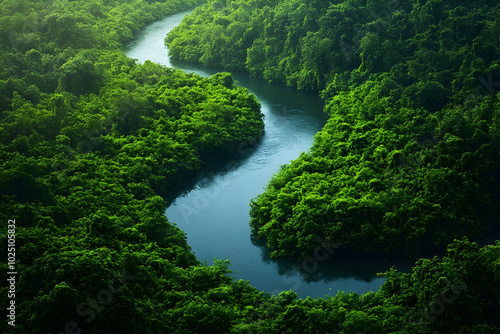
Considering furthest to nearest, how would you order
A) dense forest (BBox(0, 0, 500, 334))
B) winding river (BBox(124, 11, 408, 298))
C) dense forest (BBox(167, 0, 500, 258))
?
dense forest (BBox(167, 0, 500, 258))
winding river (BBox(124, 11, 408, 298))
dense forest (BBox(0, 0, 500, 334))

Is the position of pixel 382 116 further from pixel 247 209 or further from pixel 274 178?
pixel 247 209

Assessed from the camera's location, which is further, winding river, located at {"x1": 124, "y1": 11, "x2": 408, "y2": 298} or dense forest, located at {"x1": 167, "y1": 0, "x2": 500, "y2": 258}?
dense forest, located at {"x1": 167, "y1": 0, "x2": 500, "y2": 258}

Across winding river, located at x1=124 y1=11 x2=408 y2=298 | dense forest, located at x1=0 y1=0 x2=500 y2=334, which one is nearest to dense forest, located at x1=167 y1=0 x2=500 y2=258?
dense forest, located at x1=0 y1=0 x2=500 y2=334

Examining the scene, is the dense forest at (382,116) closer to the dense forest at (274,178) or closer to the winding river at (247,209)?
the dense forest at (274,178)

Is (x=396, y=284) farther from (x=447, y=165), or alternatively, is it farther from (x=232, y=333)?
(x=447, y=165)

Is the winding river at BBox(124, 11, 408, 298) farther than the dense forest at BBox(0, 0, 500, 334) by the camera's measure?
Yes

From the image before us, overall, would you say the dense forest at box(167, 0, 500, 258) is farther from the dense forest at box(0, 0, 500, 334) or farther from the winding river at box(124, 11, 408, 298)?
the winding river at box(124, 11, 408, 298)

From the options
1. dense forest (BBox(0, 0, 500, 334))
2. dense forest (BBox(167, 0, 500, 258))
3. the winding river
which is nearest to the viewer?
dense forest (BBox(0, 0, 500, 334))
